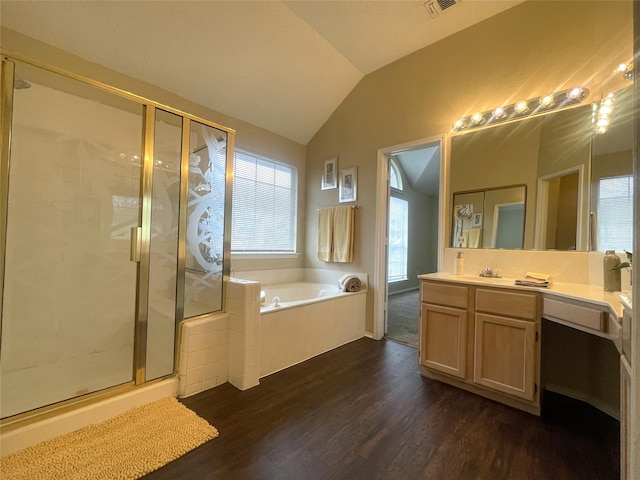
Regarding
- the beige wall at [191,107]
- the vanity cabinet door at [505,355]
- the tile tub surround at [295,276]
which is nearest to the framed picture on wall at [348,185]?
the beige wall at [191,107]

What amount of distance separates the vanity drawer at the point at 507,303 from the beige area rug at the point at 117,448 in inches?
75.0

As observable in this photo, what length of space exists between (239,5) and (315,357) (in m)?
3.15

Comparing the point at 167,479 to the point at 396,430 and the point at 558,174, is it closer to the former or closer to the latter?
the point at 396,430

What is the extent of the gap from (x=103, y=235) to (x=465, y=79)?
11.5ft

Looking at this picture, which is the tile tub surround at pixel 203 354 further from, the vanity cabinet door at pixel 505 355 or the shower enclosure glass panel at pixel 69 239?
the vanity cabinet door at pixel 505 355

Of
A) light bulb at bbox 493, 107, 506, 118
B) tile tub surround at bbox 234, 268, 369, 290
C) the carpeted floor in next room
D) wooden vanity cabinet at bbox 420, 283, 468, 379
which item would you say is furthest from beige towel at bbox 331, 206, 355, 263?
light bulb at bbox 493, 107, 506, 118

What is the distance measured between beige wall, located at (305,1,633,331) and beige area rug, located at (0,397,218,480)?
2.12m

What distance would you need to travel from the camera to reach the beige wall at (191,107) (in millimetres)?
1931

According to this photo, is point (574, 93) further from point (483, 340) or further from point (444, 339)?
point (444, 339)

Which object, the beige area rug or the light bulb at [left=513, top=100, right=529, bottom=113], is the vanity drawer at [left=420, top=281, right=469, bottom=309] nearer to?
the light bulb at [left=513, top=100, right=529, bottom=113]

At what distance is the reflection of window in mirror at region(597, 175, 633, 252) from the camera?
5.13ft

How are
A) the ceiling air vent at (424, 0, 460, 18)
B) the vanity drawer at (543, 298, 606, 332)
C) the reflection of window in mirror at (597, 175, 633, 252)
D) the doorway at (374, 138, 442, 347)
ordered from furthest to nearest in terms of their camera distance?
1. the doorway at (374, 138, 442, 347)
2. the ceiling air vent at (424, 0, 460, 18)
3. the reflection of window in mirror at (597, 175, 633, 252)
4. the vanity drawer at (543, 298, 606, 332)

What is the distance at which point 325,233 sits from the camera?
3.48 m

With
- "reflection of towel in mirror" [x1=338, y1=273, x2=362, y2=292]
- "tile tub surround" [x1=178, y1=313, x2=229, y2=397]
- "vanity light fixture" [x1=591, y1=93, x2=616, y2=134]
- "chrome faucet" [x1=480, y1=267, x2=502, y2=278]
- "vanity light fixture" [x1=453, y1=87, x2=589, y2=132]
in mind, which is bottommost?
"tile tub surround" [x1=178, y1=313, x2=229, y2=397]
